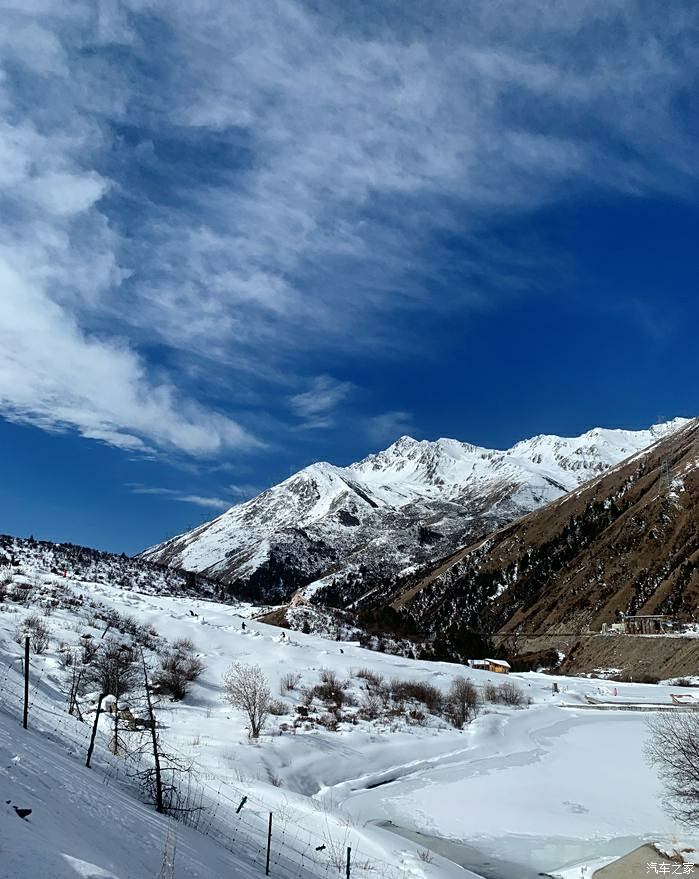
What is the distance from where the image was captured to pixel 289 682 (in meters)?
44.2

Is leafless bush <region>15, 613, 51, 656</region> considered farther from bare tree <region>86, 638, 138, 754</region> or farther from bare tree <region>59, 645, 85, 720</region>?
bare tree <region>86, 638, 138, 754</region>

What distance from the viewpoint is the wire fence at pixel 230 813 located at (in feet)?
44.1

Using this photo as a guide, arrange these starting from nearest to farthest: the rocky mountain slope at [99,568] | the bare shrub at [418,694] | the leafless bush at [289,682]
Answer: the leafless bush at [289,682]
the bare shrub at [418,694]
the rocky mountain slope at [99,568]

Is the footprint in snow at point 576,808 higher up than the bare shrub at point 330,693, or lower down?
lower down

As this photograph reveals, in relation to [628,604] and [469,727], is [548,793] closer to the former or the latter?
[469,727]

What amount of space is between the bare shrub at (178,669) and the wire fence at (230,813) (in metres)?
13.0

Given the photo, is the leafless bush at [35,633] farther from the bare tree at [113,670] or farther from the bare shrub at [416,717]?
the bare shrub at [416,717]

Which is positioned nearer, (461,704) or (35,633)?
(35,633)

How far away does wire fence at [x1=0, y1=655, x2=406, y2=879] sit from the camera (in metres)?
13.4

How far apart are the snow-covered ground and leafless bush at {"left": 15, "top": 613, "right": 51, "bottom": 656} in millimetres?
649

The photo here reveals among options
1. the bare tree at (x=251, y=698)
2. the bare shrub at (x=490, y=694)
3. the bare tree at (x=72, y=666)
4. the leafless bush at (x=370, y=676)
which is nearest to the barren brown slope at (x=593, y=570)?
the bare shrub at (x=490, y=694)

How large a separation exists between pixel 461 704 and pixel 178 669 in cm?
2252

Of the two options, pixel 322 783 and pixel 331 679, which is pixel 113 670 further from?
pixel 331 679

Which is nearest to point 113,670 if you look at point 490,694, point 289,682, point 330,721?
point 330,721
